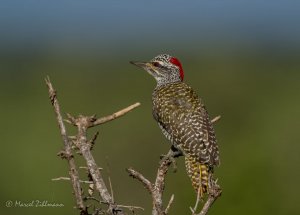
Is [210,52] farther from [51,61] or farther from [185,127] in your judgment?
[185,127]

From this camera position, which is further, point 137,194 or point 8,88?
point 8,88

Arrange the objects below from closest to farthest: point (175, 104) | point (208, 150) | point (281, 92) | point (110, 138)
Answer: point (208, 150) → point (175, 104) → point (110, 138) → point (281, 92)

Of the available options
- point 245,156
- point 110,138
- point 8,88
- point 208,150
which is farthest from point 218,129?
point 208,150

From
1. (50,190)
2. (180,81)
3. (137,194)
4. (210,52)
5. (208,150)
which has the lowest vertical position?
(208,150)

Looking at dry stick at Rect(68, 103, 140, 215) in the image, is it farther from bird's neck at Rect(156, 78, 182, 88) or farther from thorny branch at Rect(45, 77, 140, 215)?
bird's neck at Rect(156, 78, 182, 88)

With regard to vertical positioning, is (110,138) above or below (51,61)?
below

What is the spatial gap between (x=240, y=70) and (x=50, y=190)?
20.4 meters

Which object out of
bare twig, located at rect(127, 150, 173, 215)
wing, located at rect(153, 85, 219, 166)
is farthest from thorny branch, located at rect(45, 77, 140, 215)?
wing, located at rect(153, 85, 219, 166)

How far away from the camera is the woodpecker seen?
28.3ft

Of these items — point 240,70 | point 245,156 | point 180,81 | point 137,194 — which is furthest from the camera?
point 240,70

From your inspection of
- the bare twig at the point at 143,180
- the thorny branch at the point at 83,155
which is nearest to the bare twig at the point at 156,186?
the bare twig at the point at 143,180

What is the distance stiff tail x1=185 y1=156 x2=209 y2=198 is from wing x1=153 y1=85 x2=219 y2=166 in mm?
62

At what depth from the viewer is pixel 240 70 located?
40594 mm

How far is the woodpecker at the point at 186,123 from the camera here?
8.63 m
